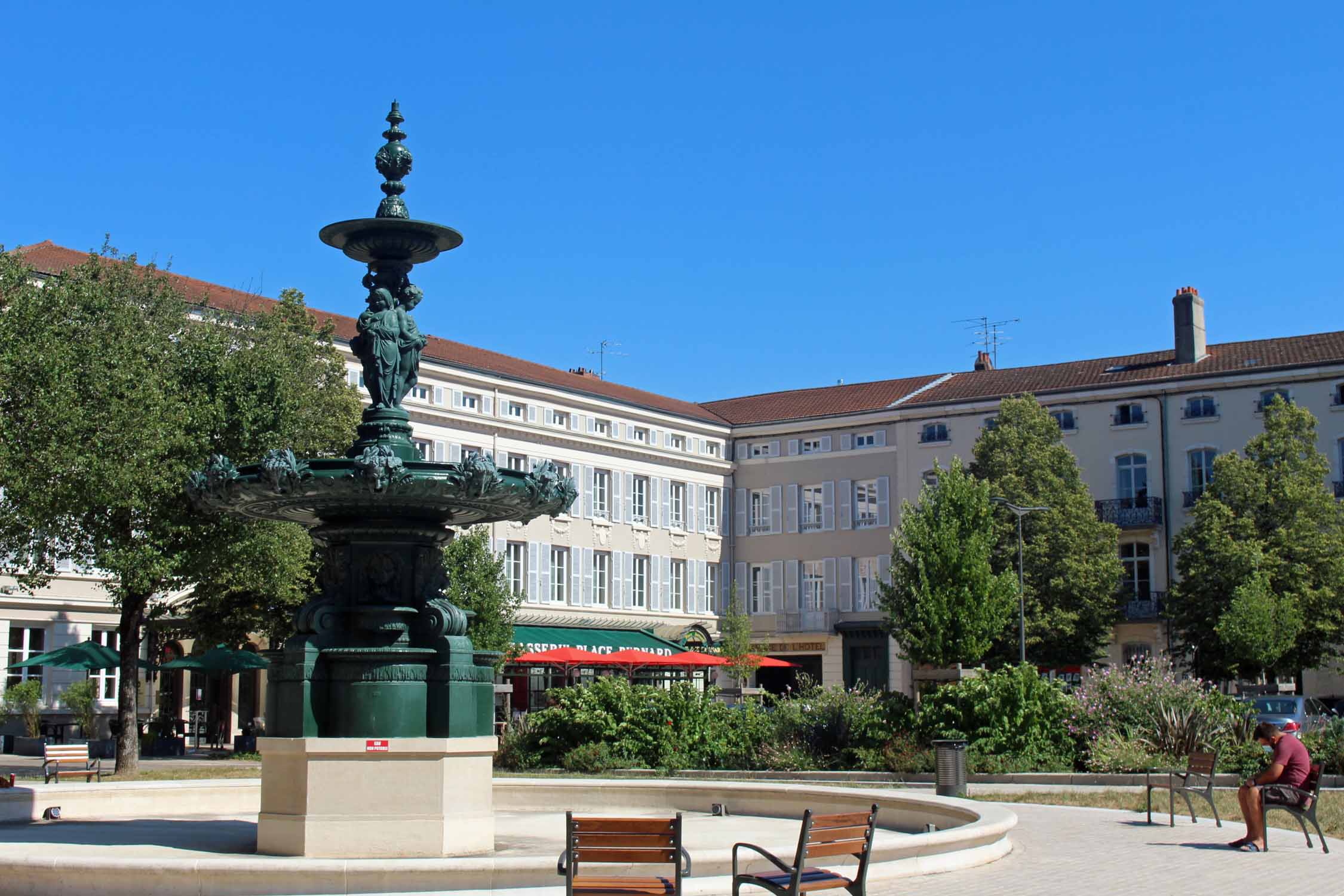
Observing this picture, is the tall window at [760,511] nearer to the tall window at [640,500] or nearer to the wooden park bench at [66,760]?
the tall window at [640,500]

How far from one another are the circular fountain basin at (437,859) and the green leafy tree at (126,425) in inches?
287

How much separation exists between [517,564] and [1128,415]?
20810mm

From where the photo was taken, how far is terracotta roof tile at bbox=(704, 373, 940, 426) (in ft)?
189

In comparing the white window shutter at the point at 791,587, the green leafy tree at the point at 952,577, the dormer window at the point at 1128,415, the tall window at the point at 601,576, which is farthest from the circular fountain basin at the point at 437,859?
the white window shutter at the point at 791,587

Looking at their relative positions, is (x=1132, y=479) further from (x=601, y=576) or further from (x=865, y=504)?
(x=601, y=576)

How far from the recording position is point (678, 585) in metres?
56.3

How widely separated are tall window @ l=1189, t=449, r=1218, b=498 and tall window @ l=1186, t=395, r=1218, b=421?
1.12 metres

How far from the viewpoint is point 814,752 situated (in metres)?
23.9

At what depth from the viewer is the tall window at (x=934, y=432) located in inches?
2135

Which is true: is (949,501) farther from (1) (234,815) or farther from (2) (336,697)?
(2) (336,697)

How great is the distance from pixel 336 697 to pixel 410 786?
943 millimetres

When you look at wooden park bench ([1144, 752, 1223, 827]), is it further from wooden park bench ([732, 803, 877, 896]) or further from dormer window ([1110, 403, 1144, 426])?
dormer window ([1110, 403, 1144, 426])

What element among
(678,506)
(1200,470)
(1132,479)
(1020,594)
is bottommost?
(1020,594)

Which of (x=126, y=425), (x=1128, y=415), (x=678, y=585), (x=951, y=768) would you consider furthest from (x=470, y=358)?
(x=951, y=768)
